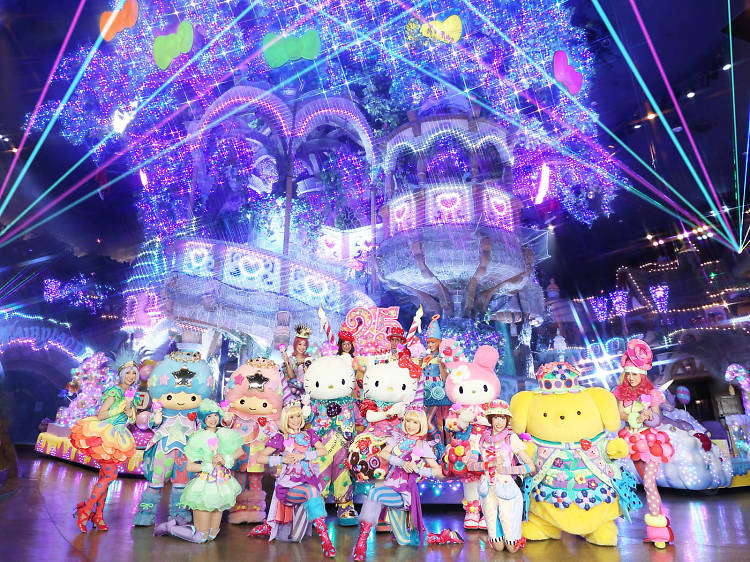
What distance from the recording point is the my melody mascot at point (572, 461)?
4262 millimetres

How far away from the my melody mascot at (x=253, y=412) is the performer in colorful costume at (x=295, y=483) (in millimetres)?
523

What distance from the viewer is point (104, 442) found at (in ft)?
16.5

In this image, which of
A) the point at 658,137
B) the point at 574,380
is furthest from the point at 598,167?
the point at 574,380

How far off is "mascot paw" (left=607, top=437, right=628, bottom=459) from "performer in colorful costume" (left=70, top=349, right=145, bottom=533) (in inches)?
176

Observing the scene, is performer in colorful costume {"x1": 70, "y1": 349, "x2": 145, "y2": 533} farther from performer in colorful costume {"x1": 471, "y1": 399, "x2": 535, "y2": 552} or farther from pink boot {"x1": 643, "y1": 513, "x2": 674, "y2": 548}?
pink boot {"x1": 643, "y1": 513, "x2": 674, "y2": 548}

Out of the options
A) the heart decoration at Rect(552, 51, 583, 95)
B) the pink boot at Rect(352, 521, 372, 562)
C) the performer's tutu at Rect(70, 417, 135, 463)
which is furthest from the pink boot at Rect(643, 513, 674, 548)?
the heart decoration at Rect(552, 51, 583, 95)

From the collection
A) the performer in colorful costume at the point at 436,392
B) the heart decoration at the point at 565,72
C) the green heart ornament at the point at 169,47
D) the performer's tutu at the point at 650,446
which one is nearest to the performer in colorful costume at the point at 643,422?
the performer's tutu at the point at 650,446

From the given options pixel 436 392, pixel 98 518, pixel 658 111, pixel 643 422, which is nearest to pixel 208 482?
pixel 98 518

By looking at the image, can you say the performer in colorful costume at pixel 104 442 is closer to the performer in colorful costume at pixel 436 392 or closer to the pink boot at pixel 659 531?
the performer in colorful costume at pixel 436 392

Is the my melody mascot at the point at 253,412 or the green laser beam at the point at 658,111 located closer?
the my melody mascot at the point at 253,412

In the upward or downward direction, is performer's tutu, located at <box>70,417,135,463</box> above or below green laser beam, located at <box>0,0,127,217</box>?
below

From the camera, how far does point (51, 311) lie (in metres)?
18.3

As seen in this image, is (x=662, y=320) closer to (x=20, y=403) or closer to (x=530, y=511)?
(x=530, y=511)

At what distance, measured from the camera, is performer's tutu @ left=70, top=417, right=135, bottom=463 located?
5000mm
